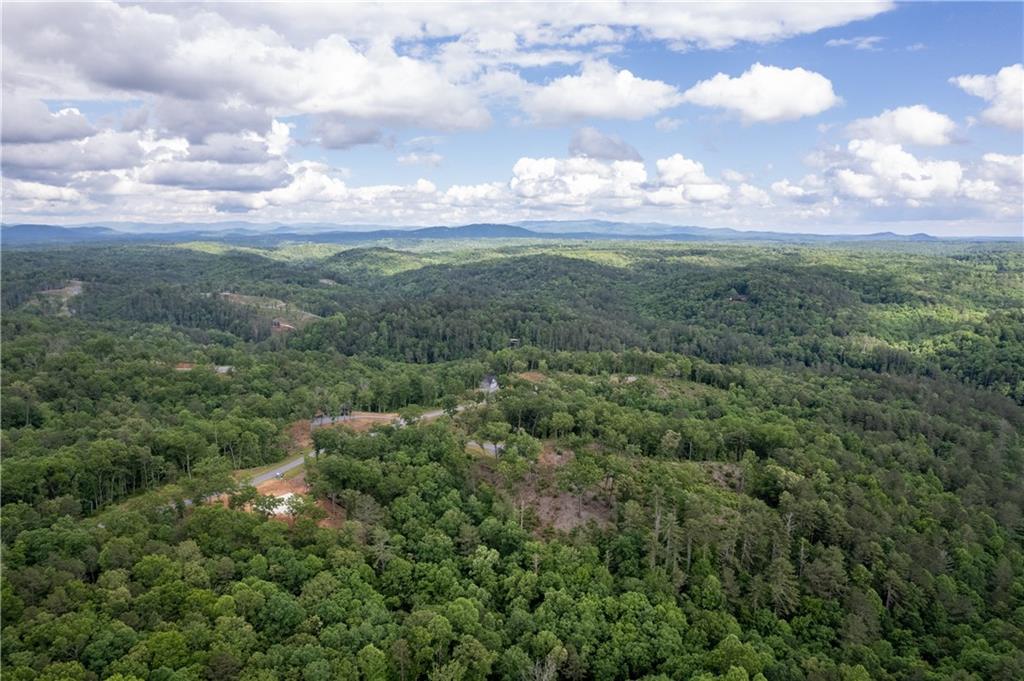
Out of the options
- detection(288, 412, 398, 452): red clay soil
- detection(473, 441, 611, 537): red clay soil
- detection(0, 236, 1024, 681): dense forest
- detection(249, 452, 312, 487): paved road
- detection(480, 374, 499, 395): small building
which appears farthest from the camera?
detection(480, 374, 499, 395): small building

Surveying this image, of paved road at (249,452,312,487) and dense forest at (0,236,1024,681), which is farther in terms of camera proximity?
paved road at (249,452,312,487)

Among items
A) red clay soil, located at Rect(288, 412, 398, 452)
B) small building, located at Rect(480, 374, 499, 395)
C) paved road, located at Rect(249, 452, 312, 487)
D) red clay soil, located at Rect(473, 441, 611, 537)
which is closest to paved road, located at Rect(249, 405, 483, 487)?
paved road, located at Rect(249, 452, 312, 487)

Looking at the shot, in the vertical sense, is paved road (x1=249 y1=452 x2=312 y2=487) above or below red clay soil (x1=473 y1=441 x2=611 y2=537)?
above

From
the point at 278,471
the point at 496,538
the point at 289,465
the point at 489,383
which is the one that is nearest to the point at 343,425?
the point at 289,465

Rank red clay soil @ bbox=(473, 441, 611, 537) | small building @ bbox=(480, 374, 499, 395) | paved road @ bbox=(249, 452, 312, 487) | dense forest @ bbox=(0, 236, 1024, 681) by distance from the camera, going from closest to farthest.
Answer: dense forest @ bbox=(0, 236, 1024, 681) → red clay soil @ bbox=(473, 441, 611, 537) → paved road @ bbox=(249, 452, 312, 487) → small building @ bbox=(480, 374, 499, 395)

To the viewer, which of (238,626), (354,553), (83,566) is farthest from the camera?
(354,553)

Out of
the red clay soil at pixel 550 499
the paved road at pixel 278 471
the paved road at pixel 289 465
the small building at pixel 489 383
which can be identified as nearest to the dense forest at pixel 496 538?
the red clay soil at pixel 550 499

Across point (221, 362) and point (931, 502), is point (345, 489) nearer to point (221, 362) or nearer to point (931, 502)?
point (931, 502)

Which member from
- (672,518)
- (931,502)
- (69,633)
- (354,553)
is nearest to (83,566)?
(69,633)

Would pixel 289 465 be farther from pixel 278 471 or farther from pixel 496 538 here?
pixel 496 538

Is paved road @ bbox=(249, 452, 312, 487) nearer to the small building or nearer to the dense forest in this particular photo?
the dense forest

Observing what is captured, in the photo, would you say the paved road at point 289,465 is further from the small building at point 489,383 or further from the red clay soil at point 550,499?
the small building at point 489,383
